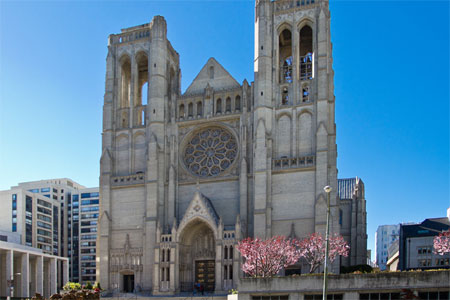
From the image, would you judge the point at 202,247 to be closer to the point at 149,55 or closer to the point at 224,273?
the point at 224,273

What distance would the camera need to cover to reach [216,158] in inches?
2333

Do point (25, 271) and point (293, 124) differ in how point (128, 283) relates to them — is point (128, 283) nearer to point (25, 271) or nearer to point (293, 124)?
point (293, 124)

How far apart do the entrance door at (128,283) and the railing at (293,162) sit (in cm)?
1955

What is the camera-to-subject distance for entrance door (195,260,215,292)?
187 feet

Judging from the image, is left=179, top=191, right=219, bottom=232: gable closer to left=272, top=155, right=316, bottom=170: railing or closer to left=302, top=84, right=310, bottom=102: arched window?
left=272, top=155, right=316, bottom=170: railing

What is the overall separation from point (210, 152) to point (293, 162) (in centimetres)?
972

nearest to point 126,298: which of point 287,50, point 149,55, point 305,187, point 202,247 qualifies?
point 202,247

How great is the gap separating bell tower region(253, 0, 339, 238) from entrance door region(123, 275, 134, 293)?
1560 cm

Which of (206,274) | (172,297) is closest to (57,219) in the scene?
(206,274)

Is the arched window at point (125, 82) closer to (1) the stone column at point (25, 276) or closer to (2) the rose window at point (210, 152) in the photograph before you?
(2) the rose window at point (210, 152)

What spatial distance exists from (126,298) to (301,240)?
1735 cm

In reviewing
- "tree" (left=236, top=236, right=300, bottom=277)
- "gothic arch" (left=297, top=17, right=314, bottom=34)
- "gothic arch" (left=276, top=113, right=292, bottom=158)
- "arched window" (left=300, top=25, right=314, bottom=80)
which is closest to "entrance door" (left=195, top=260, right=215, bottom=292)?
"tree" (left=236, top=236, right=300, bottom=277)

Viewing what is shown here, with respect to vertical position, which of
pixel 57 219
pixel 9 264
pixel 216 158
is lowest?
pixel 9 264

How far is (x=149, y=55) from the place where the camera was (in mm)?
64188
